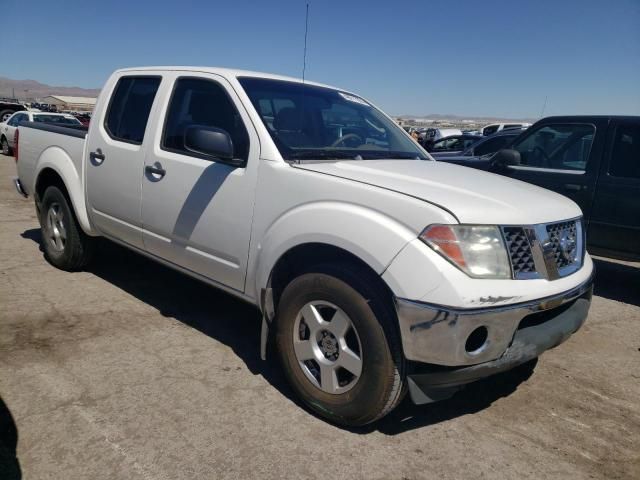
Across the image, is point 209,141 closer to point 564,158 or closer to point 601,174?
point 601,174

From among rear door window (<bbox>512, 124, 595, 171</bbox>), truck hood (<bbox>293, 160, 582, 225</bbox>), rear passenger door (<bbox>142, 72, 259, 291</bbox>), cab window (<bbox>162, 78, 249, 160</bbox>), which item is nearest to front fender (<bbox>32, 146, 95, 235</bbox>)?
rear passenger door (<bbox>142, 72, 259, 291</bbox>)

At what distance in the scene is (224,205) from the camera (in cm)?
308

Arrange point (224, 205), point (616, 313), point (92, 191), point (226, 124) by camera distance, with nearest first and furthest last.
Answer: point (224, 205) < point (226, 124) < point (92, 191) < point (616, 313)

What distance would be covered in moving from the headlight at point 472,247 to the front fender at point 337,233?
0.12 meters

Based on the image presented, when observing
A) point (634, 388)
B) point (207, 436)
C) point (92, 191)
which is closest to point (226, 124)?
point (92, 191)

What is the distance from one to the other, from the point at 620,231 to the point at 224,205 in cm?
419

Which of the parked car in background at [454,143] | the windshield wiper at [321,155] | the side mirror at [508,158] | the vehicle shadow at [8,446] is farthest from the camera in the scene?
the parked car in background at [454,143]

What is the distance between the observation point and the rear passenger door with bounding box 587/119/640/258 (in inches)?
199

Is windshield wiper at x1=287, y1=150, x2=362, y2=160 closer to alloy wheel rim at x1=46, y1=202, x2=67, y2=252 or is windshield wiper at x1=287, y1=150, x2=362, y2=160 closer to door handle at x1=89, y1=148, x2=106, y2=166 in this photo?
door handle at x1=89, y1=148, x2=106, y2=166

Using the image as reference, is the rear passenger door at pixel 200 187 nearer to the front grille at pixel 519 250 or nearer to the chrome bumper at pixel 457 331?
the chrome bumper at pixel 457 331

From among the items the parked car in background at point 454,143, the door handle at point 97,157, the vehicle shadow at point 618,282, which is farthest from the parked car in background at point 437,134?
the door handle at point 97,157

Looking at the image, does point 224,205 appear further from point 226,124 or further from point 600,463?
point 600,463

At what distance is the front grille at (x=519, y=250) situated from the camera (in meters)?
2.37

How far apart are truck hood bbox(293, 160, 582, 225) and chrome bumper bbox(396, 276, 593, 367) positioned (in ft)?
1.37
